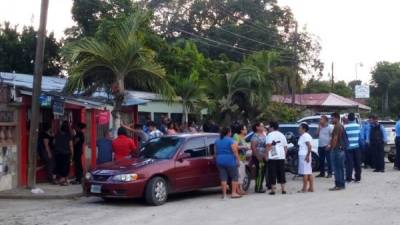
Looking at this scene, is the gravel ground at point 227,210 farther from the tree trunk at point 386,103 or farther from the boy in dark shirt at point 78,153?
the tree trunk at point 386,103

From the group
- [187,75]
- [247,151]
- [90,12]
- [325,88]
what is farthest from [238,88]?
[325,88]

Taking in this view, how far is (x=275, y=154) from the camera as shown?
14758 millimetres

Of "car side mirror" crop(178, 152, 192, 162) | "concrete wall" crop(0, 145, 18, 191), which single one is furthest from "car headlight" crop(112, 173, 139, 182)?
"concrete wall" crop(0, 145, 18, 191)

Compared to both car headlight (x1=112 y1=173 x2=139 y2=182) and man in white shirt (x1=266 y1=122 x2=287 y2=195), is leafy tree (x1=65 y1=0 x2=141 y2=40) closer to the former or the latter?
man in white shirt (x1=266 y1=122 x2=287 y2=195)

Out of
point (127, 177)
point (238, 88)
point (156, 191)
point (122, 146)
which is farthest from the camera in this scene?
point (238, 88)

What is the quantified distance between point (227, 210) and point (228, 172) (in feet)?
6.68

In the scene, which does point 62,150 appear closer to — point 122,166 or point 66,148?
point 66,148

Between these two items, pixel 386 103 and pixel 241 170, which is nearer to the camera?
pixel 241 170

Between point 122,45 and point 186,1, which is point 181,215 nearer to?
point 122,45

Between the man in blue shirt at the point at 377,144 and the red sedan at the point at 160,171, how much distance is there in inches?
297

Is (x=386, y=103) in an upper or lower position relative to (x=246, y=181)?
upper

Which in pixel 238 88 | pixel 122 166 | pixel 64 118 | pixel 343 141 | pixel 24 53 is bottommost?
pixel 122 166

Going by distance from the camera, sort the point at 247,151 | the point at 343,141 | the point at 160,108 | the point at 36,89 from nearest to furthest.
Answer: the point at 36,89
the point at 247,151
the point at 343,141
the point at 160,108

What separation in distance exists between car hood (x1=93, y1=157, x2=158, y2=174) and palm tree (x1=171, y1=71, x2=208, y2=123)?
1132 centimetres
